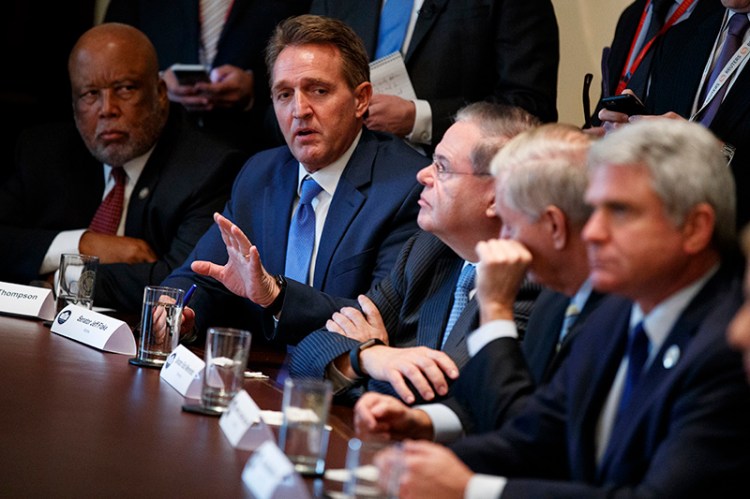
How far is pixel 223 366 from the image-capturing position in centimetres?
222

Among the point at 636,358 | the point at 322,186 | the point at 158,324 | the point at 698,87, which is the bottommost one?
the point at 158,324

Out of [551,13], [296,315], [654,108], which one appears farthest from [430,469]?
[551,13]

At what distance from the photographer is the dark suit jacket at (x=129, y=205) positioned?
4250 millimetres

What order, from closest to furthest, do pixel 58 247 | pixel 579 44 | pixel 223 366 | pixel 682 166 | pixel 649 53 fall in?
pixel 682 166
pixel 223 366
pixel 649 53
pixel 58 247
pixel 579 44

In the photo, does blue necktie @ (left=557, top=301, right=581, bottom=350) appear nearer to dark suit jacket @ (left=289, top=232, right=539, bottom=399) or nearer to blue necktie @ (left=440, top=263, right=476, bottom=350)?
dark suit jacket @ (left=289, top=232, right=539, bottom=399)

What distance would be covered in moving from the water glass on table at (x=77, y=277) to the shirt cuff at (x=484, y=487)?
1978 mm

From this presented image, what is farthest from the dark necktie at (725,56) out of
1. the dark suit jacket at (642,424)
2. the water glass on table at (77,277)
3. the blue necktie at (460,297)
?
the water glass on table at (77,277)

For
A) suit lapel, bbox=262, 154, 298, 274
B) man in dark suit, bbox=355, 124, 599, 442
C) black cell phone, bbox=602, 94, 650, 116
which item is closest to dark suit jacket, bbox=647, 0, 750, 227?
black cell phone, bbox=602, 94, 650, 116

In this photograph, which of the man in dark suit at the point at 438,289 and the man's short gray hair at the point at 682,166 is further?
the man in dark suit at the point at 438,289

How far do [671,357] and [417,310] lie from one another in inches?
56.3

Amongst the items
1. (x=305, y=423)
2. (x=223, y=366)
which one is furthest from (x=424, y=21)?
(x=305, y=423)

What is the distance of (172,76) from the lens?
15.9 feet

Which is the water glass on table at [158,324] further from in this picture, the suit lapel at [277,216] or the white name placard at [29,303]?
the suit lapel at [277,216]

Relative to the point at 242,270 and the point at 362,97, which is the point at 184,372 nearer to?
the point at 242,270
